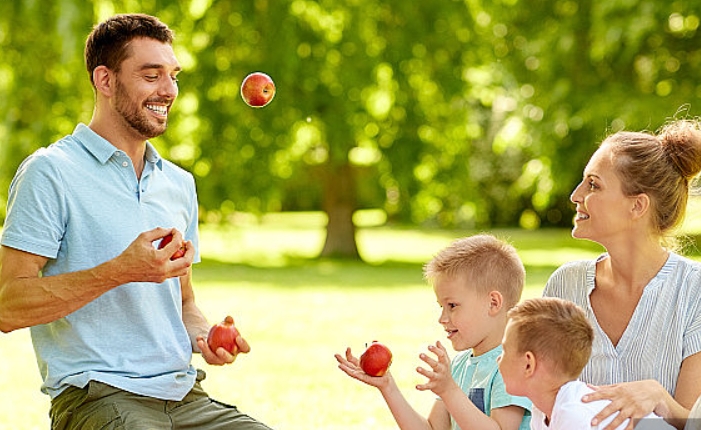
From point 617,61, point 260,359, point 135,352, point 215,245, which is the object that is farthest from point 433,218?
point 135,352

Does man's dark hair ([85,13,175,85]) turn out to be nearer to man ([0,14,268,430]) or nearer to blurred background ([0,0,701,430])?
man ([0,14,268,430])

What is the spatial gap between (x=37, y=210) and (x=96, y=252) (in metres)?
0.26

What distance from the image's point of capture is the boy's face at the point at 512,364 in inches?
141

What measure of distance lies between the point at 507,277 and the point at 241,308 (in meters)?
9.82

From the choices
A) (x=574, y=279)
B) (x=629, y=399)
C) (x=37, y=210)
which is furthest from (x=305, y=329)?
(x=629, y=399)

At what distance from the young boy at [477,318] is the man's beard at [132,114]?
1.14m

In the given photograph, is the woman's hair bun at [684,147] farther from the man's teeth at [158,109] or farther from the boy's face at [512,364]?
the man's teeth at [158,109]

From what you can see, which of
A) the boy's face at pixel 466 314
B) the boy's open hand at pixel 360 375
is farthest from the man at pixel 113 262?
the boy's face at pixel 466 314

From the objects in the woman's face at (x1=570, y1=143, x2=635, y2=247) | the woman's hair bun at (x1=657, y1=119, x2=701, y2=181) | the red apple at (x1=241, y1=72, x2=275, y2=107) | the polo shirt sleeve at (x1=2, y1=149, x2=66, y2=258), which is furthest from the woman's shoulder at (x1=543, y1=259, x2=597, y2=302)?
the polo shirt sleeve at (x1=2, y1=149, x2=66, y2=258)

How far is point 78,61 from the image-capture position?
1557cm

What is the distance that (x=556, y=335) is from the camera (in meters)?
3.55

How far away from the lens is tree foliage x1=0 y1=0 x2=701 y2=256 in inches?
695

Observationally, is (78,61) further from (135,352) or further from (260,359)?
(135,352)

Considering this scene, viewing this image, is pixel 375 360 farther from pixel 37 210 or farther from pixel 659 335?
pixel 37 210
